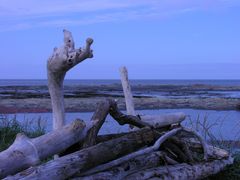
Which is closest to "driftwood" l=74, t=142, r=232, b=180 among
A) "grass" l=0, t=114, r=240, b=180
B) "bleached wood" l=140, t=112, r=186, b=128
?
"grass" l=0, t=114, r=240, b=180

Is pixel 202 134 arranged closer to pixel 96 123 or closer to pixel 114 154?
pixel 96 123

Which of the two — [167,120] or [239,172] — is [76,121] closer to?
[167,120]

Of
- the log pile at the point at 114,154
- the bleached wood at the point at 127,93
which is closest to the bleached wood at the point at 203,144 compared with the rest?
the log pile at the point at 114,154

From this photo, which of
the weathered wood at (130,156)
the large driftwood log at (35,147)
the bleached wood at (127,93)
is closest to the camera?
the large driftwood log at (35,147)

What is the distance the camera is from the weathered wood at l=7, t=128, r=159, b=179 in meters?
5.18

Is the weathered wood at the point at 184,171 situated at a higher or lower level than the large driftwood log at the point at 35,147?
lower

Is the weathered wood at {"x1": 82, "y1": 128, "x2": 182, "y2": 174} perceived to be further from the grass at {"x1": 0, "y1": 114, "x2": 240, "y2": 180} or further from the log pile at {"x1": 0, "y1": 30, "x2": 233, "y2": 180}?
the grass at {"x1": 0, "y1": 114, "x2": 240, "y2": 180}

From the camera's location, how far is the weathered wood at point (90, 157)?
5180mm

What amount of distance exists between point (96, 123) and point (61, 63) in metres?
0.87

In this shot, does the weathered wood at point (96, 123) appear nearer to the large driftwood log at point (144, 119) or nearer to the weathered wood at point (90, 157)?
the large driftwood log at point (144, 119)

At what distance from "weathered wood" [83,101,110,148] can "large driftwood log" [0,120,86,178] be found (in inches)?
4.7

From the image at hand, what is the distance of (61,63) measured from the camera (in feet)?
21.0

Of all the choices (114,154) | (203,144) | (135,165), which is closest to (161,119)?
(203,144)

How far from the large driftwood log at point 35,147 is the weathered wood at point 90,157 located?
257 millimetres
